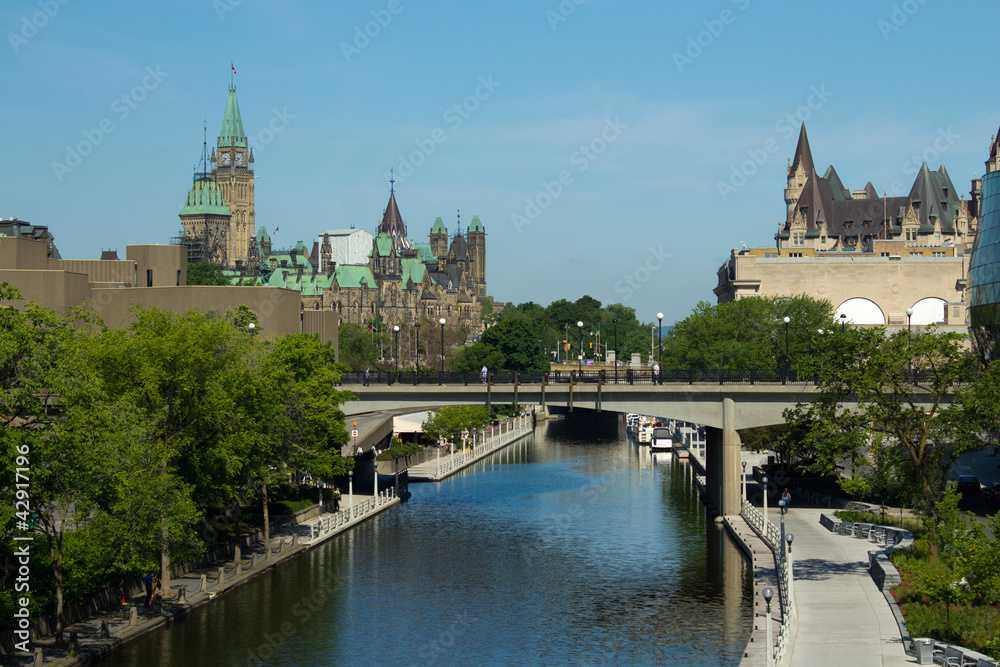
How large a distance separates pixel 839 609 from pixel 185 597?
23138 mm

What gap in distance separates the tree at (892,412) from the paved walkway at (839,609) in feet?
13.5

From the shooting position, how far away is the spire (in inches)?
7475

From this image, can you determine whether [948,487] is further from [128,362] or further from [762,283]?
[762,283]

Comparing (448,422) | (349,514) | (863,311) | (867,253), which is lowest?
(349,514)

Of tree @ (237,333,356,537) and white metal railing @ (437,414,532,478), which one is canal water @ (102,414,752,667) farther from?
white metal railing @ (437,414,532,478)

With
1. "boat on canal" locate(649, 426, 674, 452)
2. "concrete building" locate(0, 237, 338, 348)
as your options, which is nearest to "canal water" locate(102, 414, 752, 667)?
"concrete building" locate(0, 237, 338, 348)

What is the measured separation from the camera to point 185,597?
141ft

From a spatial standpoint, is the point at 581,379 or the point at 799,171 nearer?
the point at 581,379

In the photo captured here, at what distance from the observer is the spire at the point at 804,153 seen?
18988 cm

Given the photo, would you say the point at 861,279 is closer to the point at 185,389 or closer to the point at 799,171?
the point at 799,171

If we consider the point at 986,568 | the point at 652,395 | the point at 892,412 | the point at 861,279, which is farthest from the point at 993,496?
the point at 861,279

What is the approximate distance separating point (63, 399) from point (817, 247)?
16150 cm

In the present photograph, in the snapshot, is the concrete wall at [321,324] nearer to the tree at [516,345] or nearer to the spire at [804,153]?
the tree at [516,345]

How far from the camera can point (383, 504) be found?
229ft
